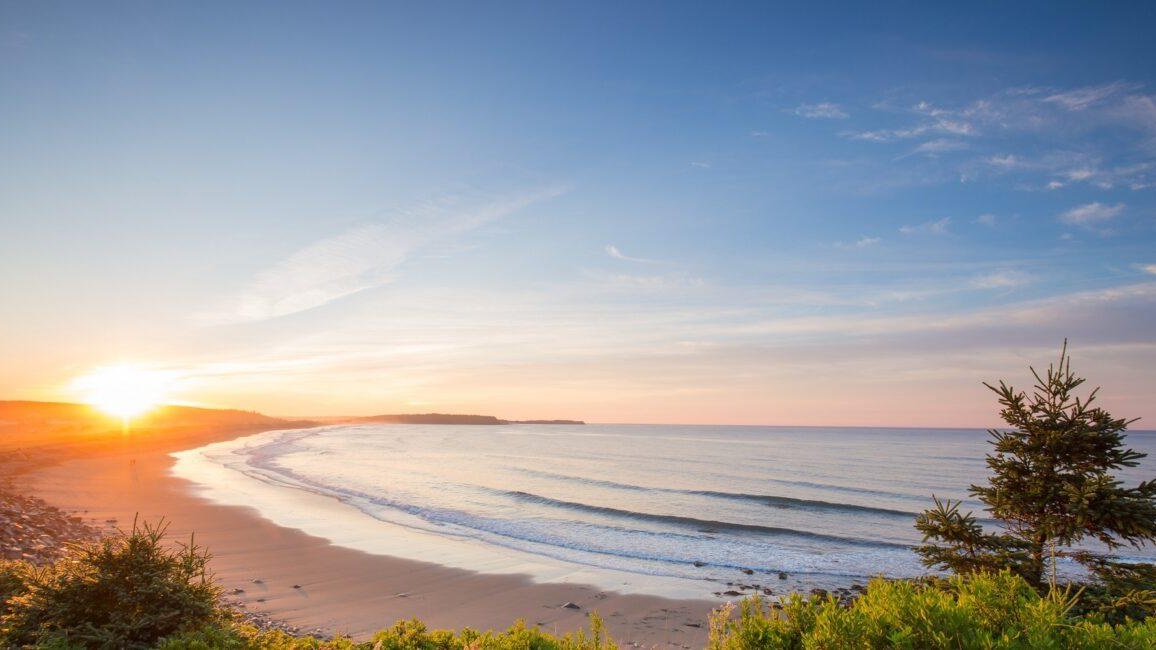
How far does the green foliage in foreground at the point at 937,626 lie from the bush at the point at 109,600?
16.2ft

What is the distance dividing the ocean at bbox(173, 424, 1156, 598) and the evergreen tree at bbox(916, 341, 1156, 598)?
9907mm

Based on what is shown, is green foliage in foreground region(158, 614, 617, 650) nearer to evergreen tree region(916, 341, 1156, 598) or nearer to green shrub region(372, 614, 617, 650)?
green shrub region(372, 614, 617, 650)

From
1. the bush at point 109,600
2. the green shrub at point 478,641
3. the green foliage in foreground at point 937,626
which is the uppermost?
the green foliage in foreground at point 937,626

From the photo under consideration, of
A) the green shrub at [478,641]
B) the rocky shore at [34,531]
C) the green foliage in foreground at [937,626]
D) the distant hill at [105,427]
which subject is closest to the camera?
the green foliage in foreground at [937,626]

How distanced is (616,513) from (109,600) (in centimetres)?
2629

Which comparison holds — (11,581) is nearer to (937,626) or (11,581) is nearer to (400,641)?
(400,641)

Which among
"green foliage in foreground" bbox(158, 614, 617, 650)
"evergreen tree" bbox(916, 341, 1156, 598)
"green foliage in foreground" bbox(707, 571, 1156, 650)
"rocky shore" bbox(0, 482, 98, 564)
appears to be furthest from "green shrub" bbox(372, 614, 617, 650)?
"rocky shore" bbox(0, 482, 98, 564)

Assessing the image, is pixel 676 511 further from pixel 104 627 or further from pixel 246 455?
pixel 246 455

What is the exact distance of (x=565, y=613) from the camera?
14.3 m

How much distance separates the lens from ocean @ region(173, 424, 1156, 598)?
1962 centimetres

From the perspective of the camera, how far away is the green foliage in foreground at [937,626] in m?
4.09

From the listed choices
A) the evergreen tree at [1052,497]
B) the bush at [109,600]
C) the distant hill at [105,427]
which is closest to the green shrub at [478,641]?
the bush at [109,600]

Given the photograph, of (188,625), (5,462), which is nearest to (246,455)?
(5,462)

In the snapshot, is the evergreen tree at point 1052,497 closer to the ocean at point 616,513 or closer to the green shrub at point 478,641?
the green shrub at point 478,641
